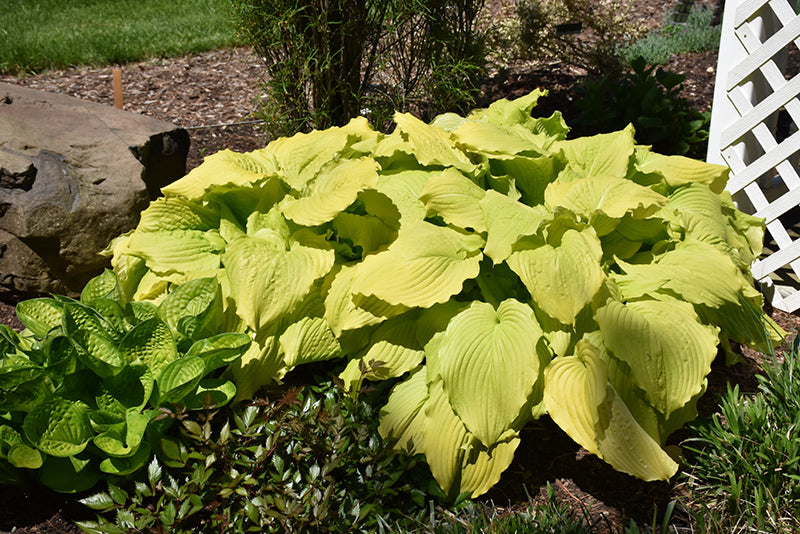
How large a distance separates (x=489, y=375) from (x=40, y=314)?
1.54 meters

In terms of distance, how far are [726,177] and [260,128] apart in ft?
10.4

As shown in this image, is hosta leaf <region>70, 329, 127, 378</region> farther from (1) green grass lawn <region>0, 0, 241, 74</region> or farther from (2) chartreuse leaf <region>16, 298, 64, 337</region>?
(1) green grass lawn <region>0, 0, 241, 74</region>

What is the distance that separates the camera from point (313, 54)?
3699mm

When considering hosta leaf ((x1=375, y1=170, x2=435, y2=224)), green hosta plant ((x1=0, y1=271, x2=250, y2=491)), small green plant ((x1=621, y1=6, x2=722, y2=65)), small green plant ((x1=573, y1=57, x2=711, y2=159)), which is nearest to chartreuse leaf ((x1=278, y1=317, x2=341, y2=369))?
green hosta plant ((x1=0, y1=271, x2=250, y2=491))

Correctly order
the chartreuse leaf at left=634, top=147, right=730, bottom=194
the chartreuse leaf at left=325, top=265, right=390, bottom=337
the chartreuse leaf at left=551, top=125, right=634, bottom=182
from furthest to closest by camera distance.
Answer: the chartreuse leaf at left=634, top=147, right=730, bottom=194, the chartreuse leaf at left=551, top=125, right=634, bottom=182, the chartreuse leaf at left=325, top=265, right=390, bottom=337

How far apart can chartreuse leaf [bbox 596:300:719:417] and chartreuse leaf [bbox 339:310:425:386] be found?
0.62 m

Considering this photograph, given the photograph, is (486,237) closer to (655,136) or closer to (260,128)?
(655,136)

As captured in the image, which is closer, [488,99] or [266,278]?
[266,278]

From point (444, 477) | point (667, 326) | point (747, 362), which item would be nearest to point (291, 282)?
point (444, 477)

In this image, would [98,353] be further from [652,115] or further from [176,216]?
[652,115]

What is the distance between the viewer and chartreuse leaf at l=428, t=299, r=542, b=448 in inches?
75.7

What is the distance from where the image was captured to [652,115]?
3.99 metres

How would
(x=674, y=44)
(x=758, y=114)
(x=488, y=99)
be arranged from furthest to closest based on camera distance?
(x=674, y=44) → (x=488, y=99) → (x=758, y=114)

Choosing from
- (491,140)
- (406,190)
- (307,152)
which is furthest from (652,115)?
(307,152)
